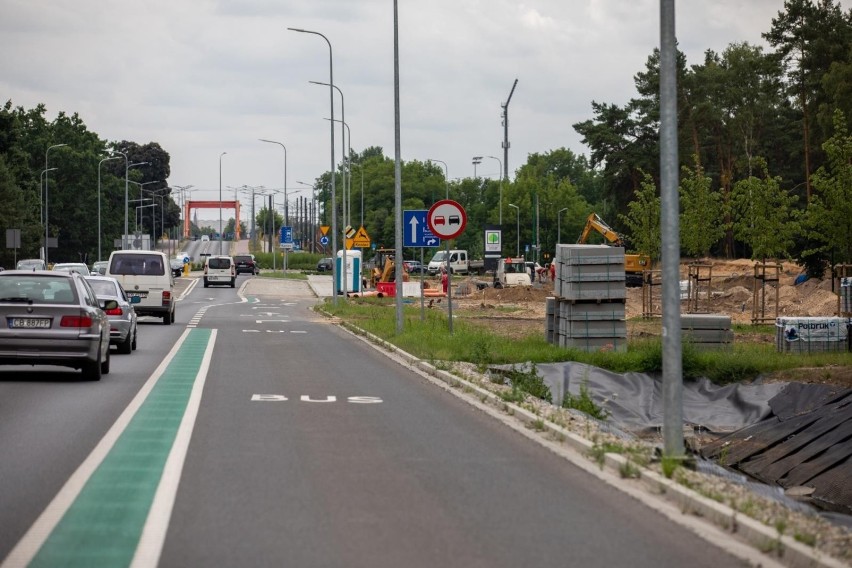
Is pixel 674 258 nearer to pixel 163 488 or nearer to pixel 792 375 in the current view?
pixel 163 488

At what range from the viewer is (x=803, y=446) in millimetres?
17078

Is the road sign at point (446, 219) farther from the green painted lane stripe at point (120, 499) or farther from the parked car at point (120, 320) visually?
the green painted lane stripe at point (120, 499)

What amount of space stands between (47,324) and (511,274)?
6198 cm

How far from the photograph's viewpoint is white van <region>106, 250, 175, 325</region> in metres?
38.8

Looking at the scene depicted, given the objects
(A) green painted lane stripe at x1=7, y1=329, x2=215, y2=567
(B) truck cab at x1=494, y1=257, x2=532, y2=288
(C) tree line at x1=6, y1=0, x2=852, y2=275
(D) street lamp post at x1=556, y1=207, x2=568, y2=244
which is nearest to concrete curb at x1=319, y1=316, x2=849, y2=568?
(A) green painted lane stripe at x1=7, y1=329, x2=215, y2=567

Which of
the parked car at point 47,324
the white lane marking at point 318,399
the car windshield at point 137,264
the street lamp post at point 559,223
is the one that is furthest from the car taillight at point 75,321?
the street lamp post at point 559,223

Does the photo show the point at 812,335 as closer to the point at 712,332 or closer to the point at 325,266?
the point at 712,332

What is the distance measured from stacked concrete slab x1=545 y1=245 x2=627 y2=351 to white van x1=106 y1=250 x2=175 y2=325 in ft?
53.8

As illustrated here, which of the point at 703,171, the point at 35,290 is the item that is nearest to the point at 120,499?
the point at 35,290

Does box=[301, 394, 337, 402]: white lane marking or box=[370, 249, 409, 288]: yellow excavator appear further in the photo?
box=[370, 249, 409, 288]: yellow excavator

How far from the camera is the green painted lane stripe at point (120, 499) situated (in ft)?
24.9

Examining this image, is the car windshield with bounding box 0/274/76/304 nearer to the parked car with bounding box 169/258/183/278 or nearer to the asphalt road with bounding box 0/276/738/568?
the asphalt road with bounding box 0/276/738/568

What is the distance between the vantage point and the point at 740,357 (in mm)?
23797

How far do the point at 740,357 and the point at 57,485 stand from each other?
15.9 m
